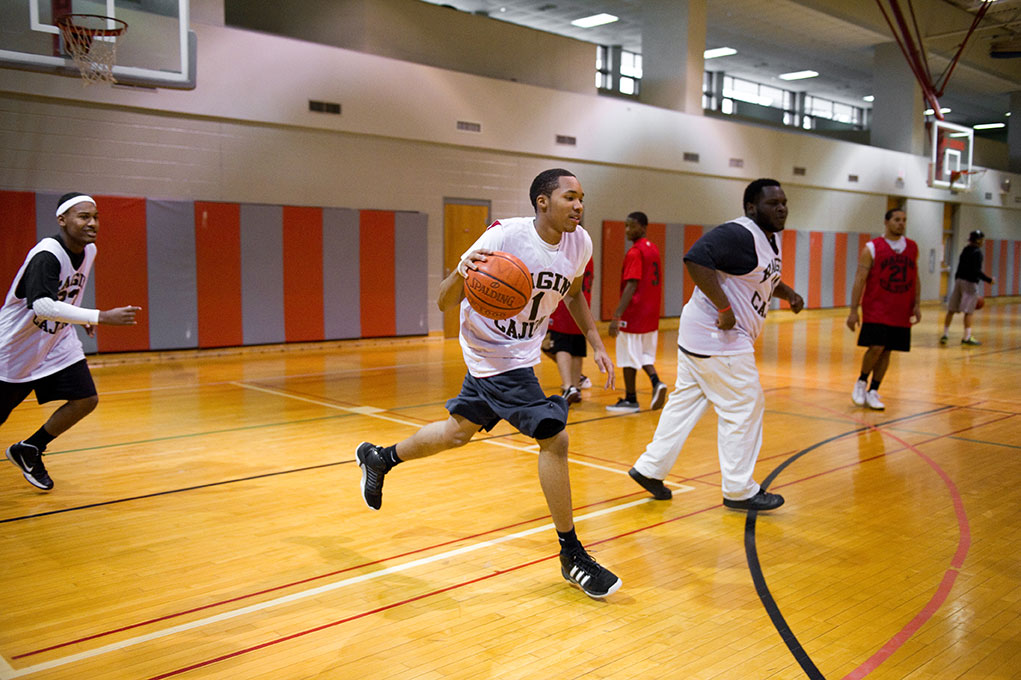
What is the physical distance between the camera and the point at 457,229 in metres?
13.6

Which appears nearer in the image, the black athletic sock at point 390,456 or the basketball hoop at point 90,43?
the black athletic sock at point 390,456

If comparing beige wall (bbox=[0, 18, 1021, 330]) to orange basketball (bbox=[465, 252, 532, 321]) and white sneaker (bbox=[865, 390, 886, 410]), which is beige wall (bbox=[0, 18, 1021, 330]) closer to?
white sneaker (bbox=[865, 390, 886, 410])

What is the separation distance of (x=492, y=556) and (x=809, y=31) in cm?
1889

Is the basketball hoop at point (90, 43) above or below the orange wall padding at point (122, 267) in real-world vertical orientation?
above

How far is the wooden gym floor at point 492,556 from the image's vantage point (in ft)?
8.89

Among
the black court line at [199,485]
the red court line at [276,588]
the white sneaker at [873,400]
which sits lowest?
Result: the black court line at [199,485]

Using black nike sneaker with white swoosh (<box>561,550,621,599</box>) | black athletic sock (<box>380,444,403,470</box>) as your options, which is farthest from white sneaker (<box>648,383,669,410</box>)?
black nike sneaker with white swoosh (<box>561,550,621,599</box>)

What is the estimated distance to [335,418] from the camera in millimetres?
6957

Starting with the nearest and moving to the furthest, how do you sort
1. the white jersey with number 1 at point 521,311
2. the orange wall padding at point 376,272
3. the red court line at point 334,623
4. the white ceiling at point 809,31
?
the red court line at point 334,623 < the white jersey with number 1 at point 521,311 < the orange wall padding at point 376,272 < the white ceiling at point 809,31

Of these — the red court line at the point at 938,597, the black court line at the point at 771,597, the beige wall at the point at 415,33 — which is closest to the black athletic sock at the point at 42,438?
the black court line at the point at 771,597

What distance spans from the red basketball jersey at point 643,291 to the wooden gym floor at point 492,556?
87 cm

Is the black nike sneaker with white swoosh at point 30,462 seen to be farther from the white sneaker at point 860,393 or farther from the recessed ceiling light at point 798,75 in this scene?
the recessed ceiling light at point 798,75

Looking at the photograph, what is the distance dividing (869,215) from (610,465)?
64.0 ft

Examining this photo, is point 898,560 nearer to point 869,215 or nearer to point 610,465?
point 610,465
